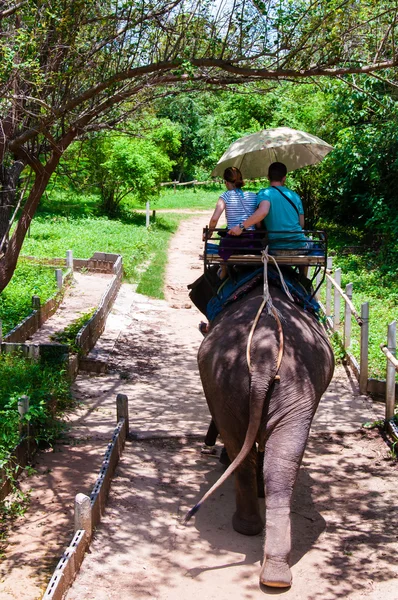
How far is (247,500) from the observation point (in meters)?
6.33

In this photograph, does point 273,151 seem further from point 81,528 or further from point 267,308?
point 81,528

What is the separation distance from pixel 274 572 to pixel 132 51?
679 cm

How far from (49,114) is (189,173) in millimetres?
37087

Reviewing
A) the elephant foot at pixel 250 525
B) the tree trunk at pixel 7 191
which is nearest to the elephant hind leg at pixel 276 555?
the elephant foot at pixel 250 525

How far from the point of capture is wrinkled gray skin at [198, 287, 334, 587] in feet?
18.1

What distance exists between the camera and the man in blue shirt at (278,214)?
23.4ft

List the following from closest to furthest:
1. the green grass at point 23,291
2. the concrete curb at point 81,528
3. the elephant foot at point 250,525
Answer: the concrete curb at point 81,528 → the elephant foot at point 250,525 → the green grass at point 23,291

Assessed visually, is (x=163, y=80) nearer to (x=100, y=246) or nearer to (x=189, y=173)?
(x=100, y=246)

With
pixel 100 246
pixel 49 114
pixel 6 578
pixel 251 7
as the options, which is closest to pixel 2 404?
pixel 6 578

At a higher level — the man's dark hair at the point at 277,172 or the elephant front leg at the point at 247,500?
the man's dark hair at the point at 277,172

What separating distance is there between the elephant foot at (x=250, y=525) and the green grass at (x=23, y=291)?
23.4 ft

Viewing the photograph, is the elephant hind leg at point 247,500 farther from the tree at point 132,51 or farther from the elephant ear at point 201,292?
the tree at point 132,51

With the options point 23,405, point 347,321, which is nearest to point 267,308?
point 23,405

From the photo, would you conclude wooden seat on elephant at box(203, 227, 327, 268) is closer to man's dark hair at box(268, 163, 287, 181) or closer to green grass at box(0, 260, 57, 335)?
man's dark hair at box(268, 163, 287, 181)
